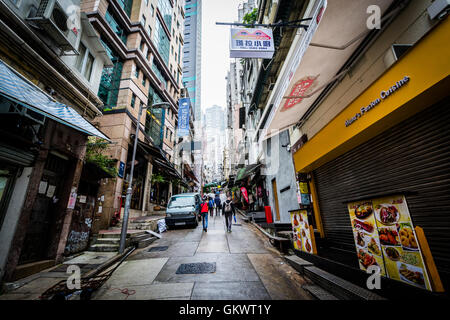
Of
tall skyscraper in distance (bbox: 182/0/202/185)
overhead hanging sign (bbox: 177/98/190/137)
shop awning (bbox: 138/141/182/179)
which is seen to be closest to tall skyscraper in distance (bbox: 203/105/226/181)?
tall skyscraper in distance (bbox: 182/0/202/185)

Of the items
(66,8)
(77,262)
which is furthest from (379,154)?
(66,8)

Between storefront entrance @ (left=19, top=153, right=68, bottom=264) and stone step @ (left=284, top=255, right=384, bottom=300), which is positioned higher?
storefront entrance @ (left=19, top=153, right=68, bottom=264)

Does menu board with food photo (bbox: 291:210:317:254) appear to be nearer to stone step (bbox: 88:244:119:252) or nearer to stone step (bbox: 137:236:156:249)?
stone step (bbox: 137:236:156:249)

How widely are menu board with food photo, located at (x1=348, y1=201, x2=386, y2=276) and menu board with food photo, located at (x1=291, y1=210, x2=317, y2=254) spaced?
1560 mm

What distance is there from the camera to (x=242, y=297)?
3576 mm

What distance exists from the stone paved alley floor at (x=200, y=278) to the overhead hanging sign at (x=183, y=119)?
57.0ft

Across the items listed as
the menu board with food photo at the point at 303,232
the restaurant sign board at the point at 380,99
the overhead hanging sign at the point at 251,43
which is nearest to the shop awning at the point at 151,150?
the overhead hanging sign at the point at 251,43

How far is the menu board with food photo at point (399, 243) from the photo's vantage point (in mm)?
2438

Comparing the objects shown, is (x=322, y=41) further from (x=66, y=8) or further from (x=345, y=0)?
(x=66, y=8)

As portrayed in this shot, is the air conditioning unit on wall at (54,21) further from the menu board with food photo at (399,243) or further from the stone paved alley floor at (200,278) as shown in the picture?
the menu board with food photo at (399,243)

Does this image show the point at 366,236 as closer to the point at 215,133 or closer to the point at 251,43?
the point at 251,43

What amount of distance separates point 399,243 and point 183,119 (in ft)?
75.7

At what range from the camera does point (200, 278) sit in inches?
176

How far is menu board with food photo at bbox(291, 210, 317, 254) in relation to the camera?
496 cm
